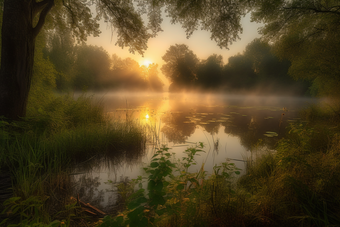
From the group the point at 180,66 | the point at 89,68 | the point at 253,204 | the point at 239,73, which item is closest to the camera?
the point at 253,204

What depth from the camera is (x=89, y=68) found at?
143 feet

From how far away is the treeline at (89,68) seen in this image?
29141mm

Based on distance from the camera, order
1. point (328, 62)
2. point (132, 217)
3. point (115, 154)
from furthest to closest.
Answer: point (328, 62) → point (115, 154) → point (132, 217)

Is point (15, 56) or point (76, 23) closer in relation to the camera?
point (15, 56)

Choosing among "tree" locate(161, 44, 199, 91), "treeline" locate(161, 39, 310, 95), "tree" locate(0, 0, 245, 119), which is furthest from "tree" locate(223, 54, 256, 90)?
"tree" locate(0, 0, 245, 119)

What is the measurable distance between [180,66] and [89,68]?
2539 centimetres

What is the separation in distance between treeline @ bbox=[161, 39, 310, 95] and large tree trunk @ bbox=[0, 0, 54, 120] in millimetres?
43430

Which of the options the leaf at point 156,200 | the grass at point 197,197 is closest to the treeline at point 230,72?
the grass at point 197,197

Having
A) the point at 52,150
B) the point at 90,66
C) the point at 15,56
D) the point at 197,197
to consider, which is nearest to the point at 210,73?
the point at 90,66

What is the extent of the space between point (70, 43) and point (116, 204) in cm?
3923

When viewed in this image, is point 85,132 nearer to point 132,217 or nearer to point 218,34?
point 132,217

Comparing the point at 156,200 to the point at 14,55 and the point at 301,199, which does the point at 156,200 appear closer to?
the point at 301,199

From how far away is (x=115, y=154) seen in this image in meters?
5.04

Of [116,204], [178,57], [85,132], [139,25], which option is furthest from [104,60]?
[116,204]
